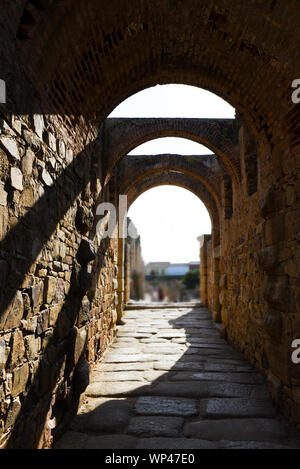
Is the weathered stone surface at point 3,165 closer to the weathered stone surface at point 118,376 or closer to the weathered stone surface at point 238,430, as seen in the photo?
the weathered stone surface at point 238,430

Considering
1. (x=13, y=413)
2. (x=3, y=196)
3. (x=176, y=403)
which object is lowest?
(x=176, y=403)

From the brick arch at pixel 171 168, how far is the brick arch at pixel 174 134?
7.02 feet

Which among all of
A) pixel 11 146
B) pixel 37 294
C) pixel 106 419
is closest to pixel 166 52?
pixel 11 146

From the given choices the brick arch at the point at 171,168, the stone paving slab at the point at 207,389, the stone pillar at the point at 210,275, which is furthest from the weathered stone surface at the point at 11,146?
the stone pillar at the point at 210,275

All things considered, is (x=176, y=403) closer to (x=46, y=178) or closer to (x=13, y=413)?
(x=13, y=413)

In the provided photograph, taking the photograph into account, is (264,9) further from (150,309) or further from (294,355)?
(150,309)

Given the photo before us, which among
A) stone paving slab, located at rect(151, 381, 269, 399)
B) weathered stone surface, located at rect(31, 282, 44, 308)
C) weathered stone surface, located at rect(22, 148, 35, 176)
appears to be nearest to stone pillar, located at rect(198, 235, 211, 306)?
stone paving slab, located at rect(151, 381, 269, 399)

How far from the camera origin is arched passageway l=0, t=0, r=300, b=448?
91.2 inches

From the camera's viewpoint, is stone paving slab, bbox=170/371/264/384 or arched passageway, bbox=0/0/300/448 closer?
arched passageway, bbox=0/0/300/448

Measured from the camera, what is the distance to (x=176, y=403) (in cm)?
408

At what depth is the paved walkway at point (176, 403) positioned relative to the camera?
3164 millimetres

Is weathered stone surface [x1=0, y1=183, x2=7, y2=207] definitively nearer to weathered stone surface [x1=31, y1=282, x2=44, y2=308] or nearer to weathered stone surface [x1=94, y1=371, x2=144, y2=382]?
weathered stone surface [x1=31, y1=282, x2=44, y2=308]

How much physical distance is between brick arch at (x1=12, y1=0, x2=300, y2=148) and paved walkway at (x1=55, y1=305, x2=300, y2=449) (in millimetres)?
2821

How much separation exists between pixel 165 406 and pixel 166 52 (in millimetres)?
4026
